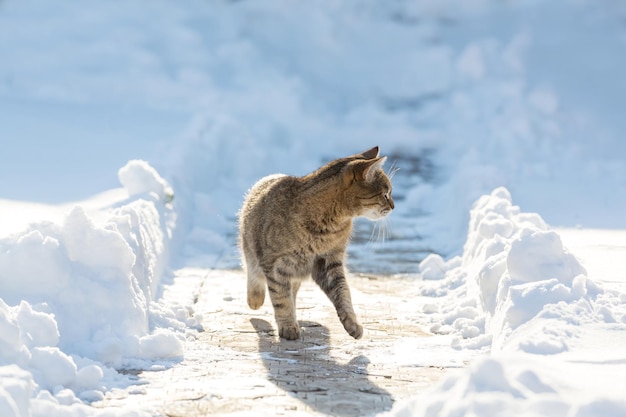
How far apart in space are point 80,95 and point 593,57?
36.3ft

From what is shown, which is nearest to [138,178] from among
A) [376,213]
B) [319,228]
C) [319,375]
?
[319,228]

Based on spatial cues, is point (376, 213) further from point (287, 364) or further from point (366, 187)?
point (287, 364)

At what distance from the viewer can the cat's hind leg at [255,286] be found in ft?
24.8

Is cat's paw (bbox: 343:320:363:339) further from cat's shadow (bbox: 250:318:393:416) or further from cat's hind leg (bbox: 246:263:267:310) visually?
cat's hind leg (bbox: 246:263:267:310)

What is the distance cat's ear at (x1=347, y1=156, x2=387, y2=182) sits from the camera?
6787mm

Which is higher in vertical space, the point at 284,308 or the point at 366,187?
the point at 366,187

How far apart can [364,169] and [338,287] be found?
0.96 m

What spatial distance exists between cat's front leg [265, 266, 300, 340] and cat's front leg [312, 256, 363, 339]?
30 centimetres

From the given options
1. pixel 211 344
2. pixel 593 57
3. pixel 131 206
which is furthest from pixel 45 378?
pixel 593 57

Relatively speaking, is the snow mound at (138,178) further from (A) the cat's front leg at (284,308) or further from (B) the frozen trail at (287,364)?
(A) the cat's front leg at (284,308)

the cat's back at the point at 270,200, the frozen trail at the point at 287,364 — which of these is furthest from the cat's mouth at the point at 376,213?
the frozen trail at the point at 287,364

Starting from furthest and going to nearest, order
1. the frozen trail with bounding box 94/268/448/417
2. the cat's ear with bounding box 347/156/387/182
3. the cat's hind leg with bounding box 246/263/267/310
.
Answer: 1. the cat's hind leg with bounding box 246/263/267/310
2. the cat's ear with bounding box 347/156/387/182
3. the frozen trail with bounding box 94/268/448/417

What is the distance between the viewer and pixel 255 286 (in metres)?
7.69

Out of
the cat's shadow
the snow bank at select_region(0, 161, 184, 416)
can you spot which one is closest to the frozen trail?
the cat's shadow
